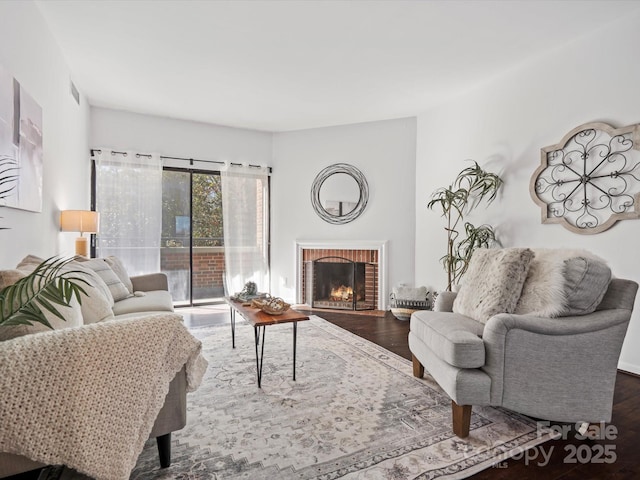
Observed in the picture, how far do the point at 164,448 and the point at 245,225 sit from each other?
4.04 metres

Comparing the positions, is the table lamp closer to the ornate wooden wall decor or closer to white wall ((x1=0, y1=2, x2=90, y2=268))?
white wall ((x1=0, y1=2, x2=90, y2=268))

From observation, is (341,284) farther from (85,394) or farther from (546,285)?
(85,394)

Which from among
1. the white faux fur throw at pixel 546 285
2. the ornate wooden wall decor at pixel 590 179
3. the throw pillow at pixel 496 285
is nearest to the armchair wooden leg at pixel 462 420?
the throw pillow at pixel 496 285

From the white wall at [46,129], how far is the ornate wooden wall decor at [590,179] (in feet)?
13.8

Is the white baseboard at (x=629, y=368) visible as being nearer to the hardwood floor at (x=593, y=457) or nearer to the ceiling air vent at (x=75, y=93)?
the hardwood floor at (x=593, y=457)

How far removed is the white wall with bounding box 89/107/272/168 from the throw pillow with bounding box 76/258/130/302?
8.10ft

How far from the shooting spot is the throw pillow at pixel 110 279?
2.79 m

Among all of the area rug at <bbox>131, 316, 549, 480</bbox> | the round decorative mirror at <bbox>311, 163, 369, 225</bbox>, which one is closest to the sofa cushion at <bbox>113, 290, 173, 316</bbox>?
the area rug at <bbox>131, 316, 549, 480</bbox>

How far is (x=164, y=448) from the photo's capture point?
154 cm

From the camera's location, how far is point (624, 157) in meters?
2.69

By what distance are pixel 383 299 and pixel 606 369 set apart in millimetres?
3298

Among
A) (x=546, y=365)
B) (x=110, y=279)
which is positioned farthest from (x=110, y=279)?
(x=546, y=365)

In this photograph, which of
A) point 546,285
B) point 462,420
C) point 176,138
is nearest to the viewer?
point 462,420

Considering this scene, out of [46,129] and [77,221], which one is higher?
[46,129]
